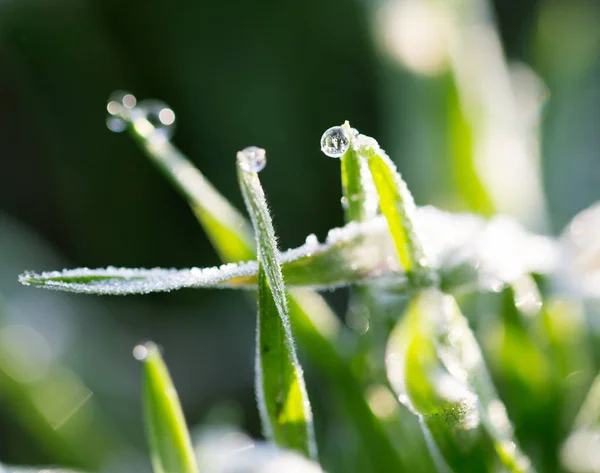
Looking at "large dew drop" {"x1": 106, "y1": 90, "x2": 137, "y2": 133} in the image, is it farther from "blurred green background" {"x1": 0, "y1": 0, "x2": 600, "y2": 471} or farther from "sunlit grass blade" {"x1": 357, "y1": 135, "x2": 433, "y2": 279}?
"blurred green background" {"x1": 0, "y1": 0, "x2": 600, "y2": 471}

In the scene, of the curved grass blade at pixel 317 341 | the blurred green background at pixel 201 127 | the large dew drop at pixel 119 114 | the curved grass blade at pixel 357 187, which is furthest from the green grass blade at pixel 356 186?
the blurred green background at pixel 201 127

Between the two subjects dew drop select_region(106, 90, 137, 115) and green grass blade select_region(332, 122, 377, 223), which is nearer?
green grass blade select_region(332, 122, 377, 223)

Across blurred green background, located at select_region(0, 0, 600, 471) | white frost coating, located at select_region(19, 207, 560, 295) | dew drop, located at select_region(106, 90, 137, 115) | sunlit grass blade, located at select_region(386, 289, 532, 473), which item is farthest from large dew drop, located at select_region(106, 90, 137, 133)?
blurred green background, located at select_region(0, 0, 600, 471)

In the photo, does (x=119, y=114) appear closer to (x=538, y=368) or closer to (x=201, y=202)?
(x=201, y=202)

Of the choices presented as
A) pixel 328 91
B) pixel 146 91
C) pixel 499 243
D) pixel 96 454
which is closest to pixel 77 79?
pixel 146 91

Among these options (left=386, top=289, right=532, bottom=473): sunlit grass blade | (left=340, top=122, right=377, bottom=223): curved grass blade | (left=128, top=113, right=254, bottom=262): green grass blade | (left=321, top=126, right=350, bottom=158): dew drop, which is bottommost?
(left=386, top=289, right=532, bottom=473): sunlit grass blade

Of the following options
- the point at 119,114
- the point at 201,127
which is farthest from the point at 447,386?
the point at 201,127

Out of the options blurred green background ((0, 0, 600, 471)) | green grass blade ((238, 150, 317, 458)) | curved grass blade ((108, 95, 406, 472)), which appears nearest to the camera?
green grass blade ((238, 150, 317, 458))
